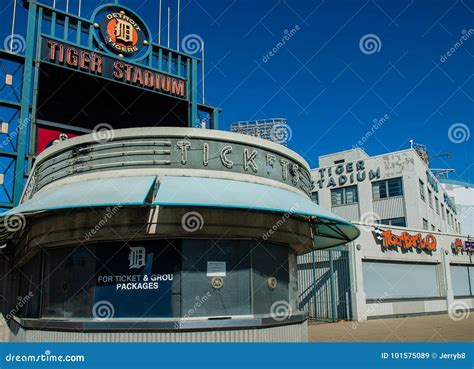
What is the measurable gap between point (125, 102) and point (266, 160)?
34.3ft

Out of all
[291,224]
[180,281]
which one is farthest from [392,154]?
[180,281]

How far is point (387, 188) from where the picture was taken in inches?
1453

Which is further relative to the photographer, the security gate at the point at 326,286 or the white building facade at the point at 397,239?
the white building facade at the point at 397,239

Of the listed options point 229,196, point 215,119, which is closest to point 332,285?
point 215,119

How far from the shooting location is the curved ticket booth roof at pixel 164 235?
442 inches
